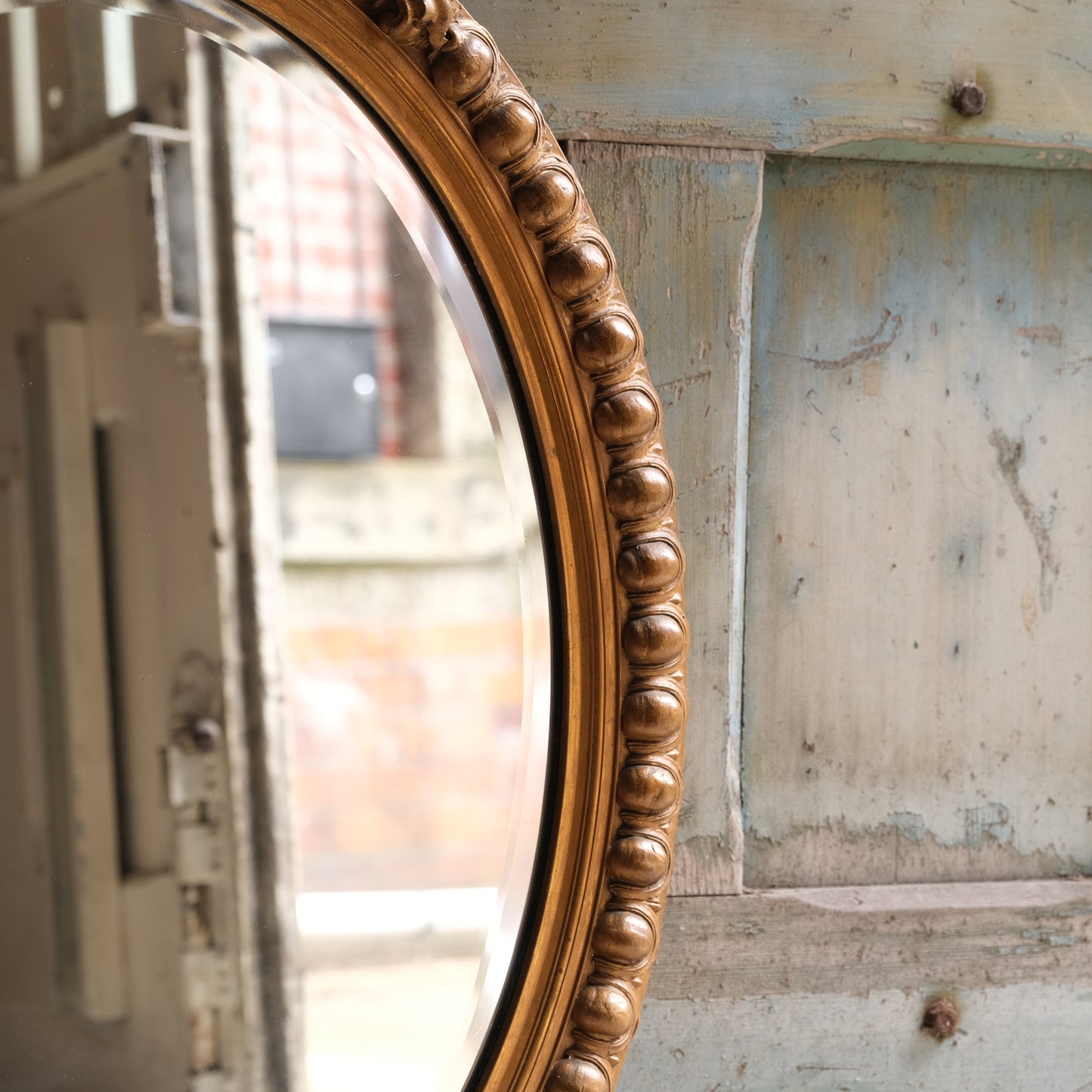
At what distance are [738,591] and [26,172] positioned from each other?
0.37 metres

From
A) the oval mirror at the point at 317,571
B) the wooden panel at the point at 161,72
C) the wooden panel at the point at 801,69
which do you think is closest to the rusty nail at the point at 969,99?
the wooden panel at the point at 801,69

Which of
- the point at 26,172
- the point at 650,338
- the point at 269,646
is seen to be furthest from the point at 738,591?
the point at 26,172

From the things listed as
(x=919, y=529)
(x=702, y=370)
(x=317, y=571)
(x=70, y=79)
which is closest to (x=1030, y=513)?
(x=919, y=529)

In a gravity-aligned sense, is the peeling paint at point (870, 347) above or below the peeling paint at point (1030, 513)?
above

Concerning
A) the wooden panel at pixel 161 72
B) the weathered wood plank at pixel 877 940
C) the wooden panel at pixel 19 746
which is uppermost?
the wooden panel at pixel 161 72

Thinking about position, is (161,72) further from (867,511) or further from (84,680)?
(867,511)

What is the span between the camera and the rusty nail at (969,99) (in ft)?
1.69

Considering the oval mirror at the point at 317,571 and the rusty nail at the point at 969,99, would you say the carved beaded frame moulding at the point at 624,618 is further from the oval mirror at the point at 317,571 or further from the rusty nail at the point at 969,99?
the rusty nail at the point at 969,99

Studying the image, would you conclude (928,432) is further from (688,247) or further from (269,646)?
(269,646)

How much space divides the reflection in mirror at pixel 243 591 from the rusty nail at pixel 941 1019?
27cm

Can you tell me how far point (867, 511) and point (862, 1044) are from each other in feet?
0.95

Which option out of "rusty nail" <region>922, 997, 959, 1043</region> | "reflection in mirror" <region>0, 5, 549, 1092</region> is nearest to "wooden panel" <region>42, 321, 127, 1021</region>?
"reflection in mirror" <region>0, 5, 549, 1092</region>

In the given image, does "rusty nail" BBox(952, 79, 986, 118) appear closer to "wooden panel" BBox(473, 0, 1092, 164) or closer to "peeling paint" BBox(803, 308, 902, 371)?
"wooden panel" BBox(473, 0, 1092, 164)

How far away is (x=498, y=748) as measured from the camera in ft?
1.32
